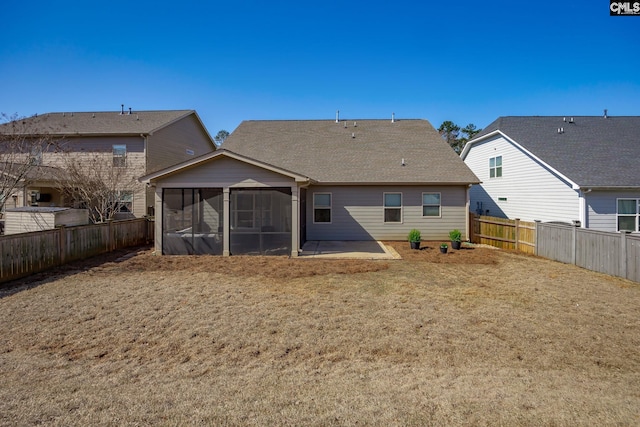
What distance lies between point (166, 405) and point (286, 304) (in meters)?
3.36

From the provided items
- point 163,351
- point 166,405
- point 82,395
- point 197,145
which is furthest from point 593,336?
point 197,145

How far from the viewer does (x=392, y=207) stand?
15188 mm

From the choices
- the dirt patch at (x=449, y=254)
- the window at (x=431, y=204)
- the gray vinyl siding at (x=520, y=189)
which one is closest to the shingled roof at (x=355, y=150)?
the window at (x=431, y=204)

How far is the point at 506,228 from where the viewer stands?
13867 mm

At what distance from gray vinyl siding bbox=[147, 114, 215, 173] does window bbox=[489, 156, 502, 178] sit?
17.6 m

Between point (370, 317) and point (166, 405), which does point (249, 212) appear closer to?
point (370, 317)

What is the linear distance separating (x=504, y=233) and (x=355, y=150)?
25.4ft

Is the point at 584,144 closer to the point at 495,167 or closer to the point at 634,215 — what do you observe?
the point at 495,167

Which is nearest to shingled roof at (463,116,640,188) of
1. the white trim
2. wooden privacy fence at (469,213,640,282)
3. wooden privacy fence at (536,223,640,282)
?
wooden privacy fence at (469,213,640,282)

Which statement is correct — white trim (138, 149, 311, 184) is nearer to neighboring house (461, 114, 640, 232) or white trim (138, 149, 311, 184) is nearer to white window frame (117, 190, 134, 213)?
white window frame (117, 190, 134, 213)

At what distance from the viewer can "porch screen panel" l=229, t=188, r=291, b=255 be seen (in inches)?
482

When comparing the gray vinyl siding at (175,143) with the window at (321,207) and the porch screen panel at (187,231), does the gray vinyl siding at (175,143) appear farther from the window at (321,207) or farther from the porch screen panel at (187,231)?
the window at (321,207)

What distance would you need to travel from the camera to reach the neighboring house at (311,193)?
455 inches

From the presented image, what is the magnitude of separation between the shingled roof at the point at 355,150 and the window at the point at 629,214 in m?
5.33
